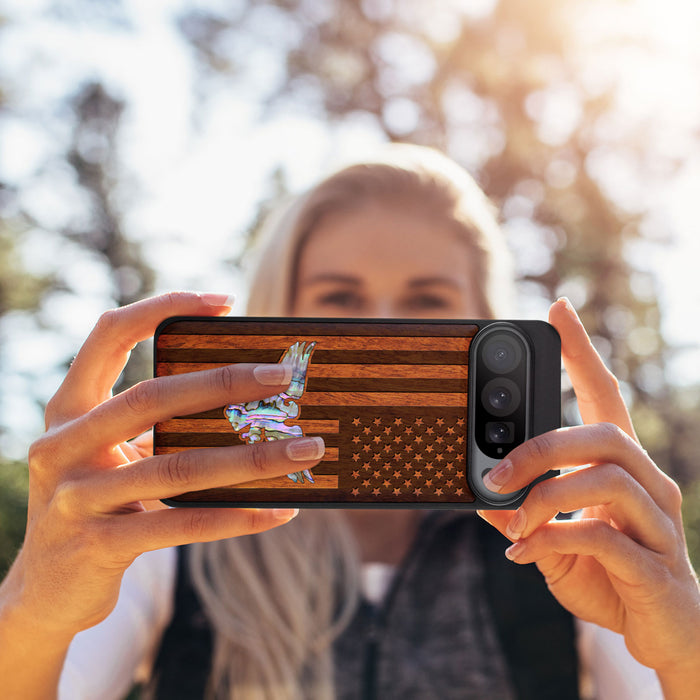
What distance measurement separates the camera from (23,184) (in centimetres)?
1359

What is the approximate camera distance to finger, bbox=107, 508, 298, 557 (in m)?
1.50

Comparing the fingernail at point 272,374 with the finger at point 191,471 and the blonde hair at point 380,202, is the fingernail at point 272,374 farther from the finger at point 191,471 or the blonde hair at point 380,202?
the blonde hair at point 380,202

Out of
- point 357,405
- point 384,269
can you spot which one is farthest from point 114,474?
point 384,269

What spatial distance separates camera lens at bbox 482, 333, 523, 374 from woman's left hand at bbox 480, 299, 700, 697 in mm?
139

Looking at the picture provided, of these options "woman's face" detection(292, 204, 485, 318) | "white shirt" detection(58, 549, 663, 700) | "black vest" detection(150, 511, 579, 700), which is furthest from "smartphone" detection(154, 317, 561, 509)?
"black vest" detection(150, 511, 579, 700)

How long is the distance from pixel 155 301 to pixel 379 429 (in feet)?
2.20

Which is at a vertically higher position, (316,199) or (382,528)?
(316,199)

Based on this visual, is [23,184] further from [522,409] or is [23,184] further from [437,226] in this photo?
[522,409]

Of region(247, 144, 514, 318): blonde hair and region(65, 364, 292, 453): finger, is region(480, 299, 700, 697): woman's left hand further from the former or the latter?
region(247, 144, 514, 318): blonde hair

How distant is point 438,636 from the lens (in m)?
2.77

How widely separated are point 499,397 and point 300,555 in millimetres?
1701

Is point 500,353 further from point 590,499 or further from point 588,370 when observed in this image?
point 590,499

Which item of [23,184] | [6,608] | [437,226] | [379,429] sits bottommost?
[6,608]

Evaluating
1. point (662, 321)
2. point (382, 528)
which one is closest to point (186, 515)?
point (382, 528)
